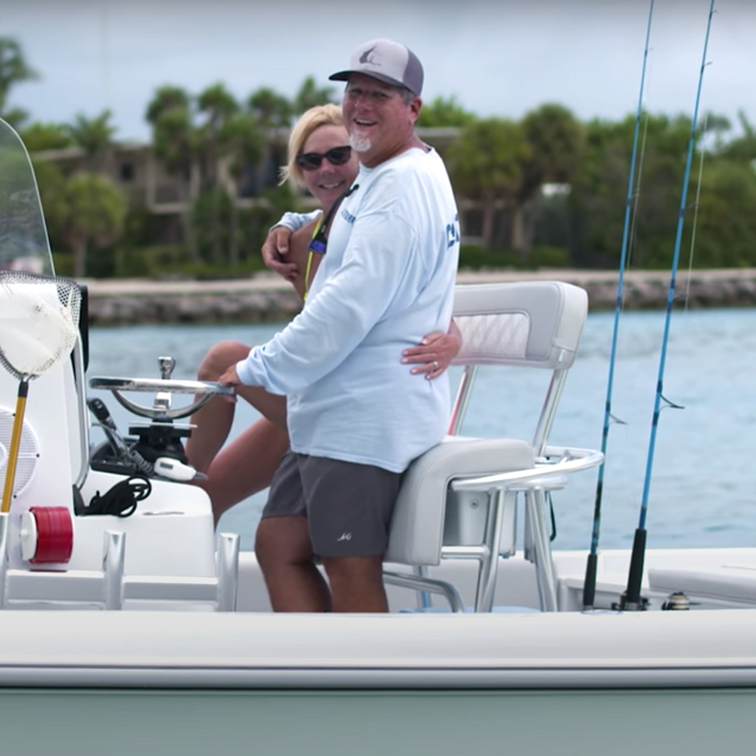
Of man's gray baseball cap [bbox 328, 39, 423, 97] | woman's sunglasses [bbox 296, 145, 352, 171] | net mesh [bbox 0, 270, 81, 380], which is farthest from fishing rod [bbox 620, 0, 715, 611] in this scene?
net mesh [bbox 0, 270, 81, 380]

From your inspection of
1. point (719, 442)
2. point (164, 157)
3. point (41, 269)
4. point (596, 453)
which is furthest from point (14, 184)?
point (164, 157)

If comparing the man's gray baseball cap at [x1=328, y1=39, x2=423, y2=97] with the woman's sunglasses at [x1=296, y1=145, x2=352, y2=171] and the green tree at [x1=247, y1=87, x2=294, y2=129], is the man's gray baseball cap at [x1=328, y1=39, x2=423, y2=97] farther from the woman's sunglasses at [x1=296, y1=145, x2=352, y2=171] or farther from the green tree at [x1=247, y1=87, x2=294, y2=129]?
the green tree at [x1=247, y1=87, x2=294, y2=129]

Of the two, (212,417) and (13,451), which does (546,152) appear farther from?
(13,451)

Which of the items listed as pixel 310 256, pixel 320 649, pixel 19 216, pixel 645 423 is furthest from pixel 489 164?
pixel 320 649

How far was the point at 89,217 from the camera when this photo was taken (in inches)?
1949

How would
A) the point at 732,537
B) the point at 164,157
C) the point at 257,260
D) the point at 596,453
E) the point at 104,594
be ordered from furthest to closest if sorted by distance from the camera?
1. the point at 164,157
2. the point at 257,260
3. the point at 732,537
4. the point at 596,453
5. the point at 104,594

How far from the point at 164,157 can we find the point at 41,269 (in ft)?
171

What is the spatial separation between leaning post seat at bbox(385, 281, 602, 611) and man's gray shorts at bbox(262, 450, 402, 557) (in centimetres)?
3

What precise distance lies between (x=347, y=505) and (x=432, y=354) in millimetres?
318

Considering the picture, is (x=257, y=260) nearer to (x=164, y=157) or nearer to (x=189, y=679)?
(x=164, y=157)

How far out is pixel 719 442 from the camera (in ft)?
52.2

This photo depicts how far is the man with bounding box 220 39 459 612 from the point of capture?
8.05ft

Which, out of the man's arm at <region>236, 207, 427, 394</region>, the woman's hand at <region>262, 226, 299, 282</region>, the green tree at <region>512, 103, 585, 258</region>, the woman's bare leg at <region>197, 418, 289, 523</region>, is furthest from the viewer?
the green tree at <region>512, 103, 585, 258</region>

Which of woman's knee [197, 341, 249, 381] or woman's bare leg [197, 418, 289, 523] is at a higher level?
woman's knee [197, 341, 249, 381]
